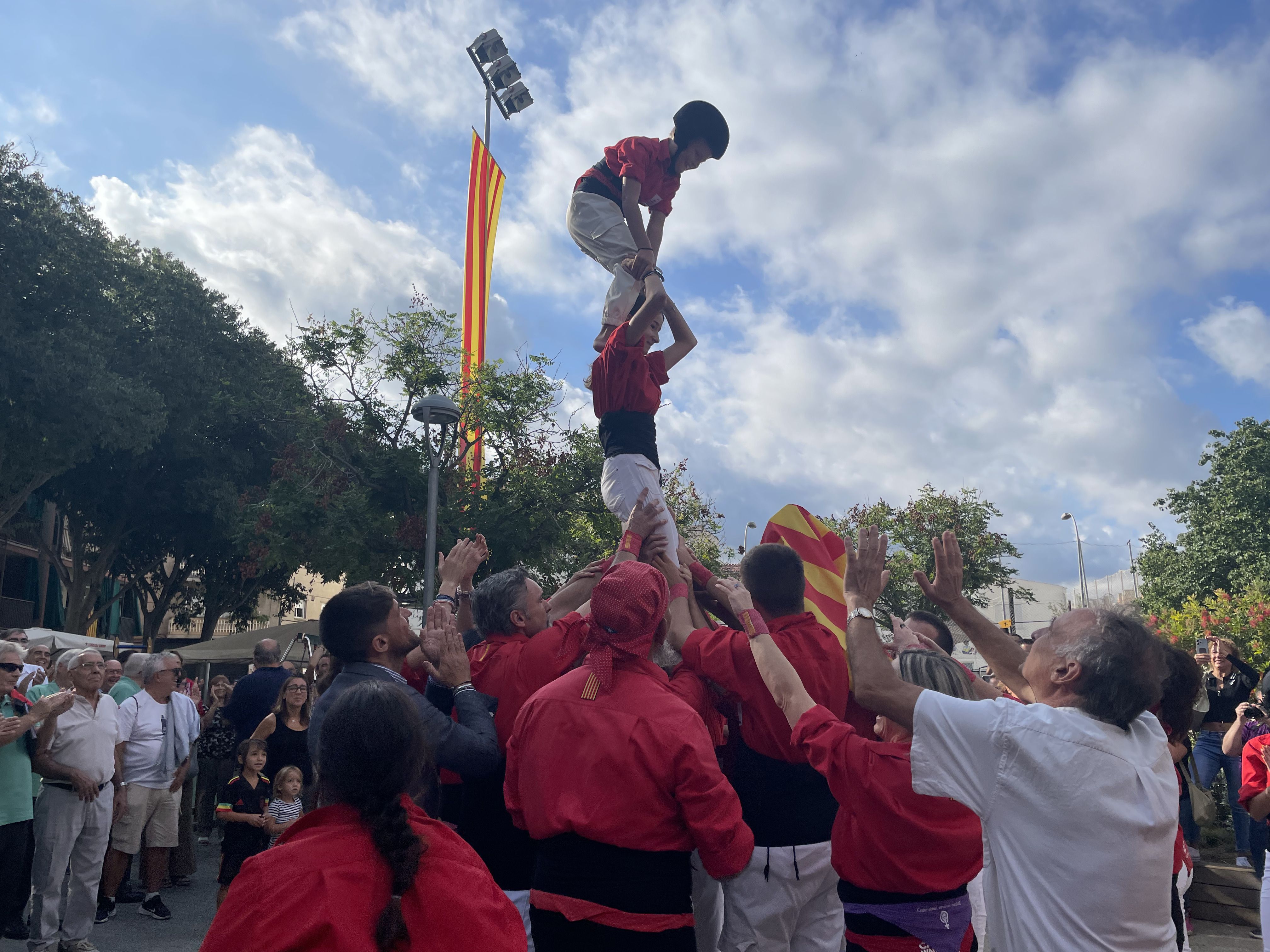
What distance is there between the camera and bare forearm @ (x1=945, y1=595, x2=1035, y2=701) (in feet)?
10.4

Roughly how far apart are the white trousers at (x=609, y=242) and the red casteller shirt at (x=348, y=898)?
11.9 feet

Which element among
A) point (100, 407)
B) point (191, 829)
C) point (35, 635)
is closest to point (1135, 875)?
point (191, 829)

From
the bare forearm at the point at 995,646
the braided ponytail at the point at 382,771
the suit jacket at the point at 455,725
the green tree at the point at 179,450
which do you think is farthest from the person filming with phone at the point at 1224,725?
the green tree at the point at 179,450

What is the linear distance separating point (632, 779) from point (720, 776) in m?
0.27

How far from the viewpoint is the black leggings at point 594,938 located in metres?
2.66

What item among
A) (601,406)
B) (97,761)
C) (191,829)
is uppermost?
(601,406)

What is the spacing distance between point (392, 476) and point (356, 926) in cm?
1396

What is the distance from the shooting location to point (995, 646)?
327 centimetres

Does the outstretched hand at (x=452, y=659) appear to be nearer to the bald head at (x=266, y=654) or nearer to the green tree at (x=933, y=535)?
the bald head at (x=266, y=654)

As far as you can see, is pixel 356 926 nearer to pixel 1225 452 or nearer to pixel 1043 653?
pixel 1043 653

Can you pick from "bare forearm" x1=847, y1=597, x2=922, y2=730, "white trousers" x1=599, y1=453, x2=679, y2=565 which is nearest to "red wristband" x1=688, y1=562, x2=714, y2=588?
"white trousers" x1=599, y1=453, x2=679, y2=565

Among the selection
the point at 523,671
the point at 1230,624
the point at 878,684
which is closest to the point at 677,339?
the point at 523,671

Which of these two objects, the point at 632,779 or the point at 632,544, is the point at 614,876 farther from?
the point at 632,544

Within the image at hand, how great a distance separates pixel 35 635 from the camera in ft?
53.3
